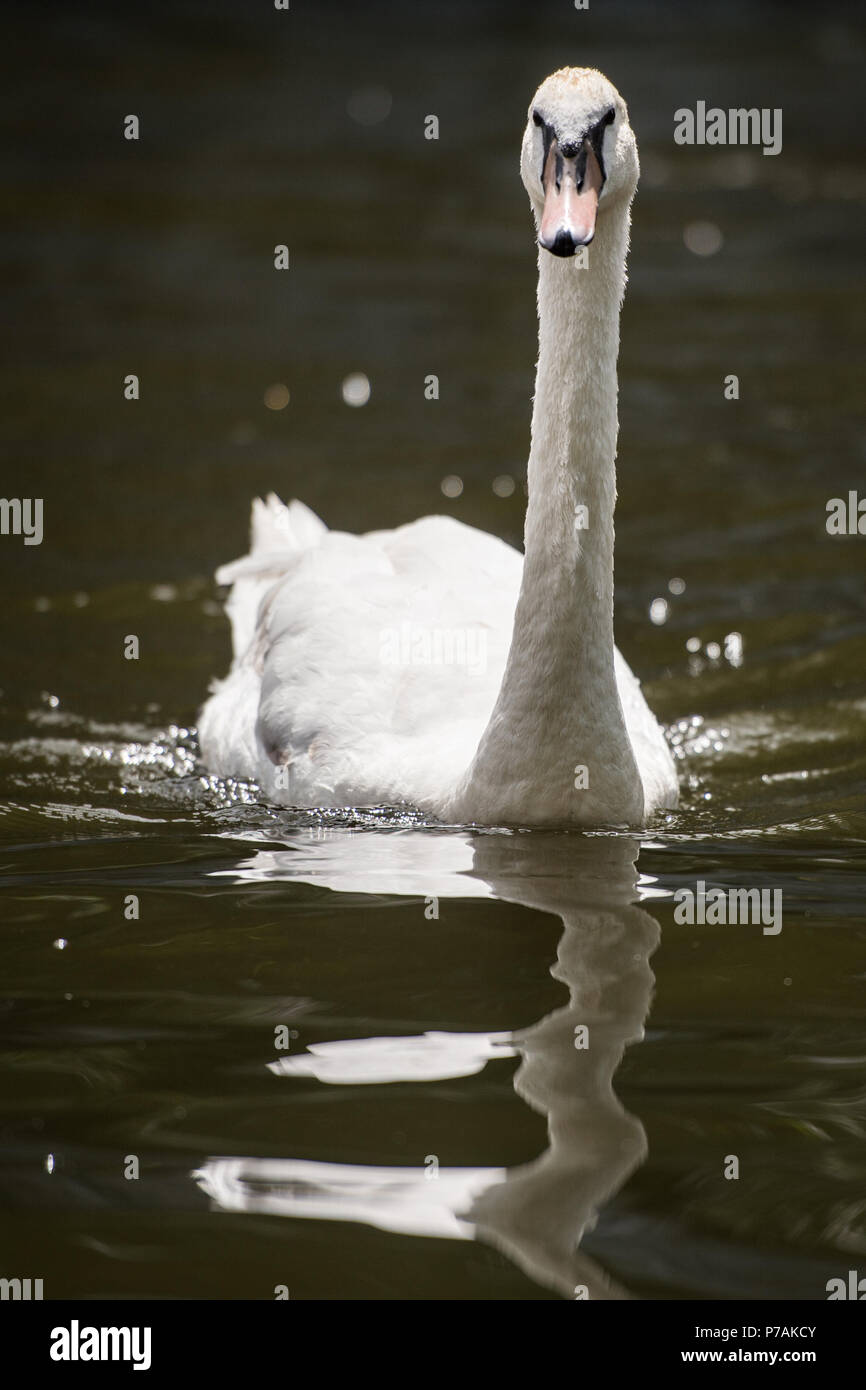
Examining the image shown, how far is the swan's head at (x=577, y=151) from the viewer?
200 inches

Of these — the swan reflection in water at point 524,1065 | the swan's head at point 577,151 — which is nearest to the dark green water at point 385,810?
the swan reflection in water at point 524,1065

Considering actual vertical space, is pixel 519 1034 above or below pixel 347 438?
below

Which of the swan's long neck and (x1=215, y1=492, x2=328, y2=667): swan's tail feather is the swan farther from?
(x1=215, y1=492, x2=328, y2=667): swan's tail feather

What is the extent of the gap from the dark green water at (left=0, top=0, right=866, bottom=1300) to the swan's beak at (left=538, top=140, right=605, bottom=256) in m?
1.99

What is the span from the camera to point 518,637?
19.8 ft

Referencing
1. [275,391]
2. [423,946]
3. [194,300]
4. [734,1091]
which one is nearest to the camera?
[734,1091]

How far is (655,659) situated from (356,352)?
632 cm

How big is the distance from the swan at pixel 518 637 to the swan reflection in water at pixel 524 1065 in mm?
300

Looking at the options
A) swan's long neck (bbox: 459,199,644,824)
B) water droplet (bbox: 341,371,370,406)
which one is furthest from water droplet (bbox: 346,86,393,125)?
swan's long neck (bbox: 459,199,644,824)

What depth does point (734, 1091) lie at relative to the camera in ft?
14.4

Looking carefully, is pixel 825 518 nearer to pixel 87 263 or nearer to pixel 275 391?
pixel 275 391
